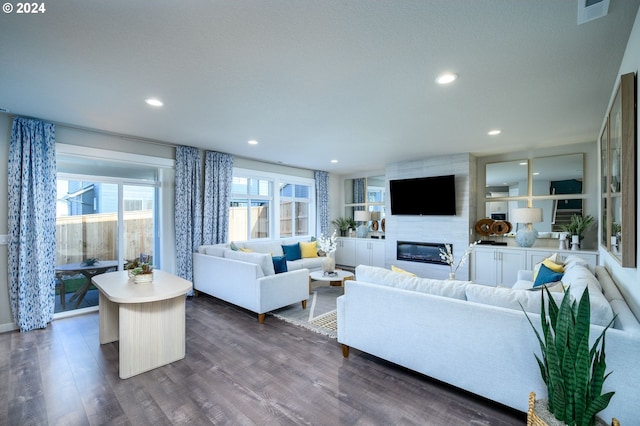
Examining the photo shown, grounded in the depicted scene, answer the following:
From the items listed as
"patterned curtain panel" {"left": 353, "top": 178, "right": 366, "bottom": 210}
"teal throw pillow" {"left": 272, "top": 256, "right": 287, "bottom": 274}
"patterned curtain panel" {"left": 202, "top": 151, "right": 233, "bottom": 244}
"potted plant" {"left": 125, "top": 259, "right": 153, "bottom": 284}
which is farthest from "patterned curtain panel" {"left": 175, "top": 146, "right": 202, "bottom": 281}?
"patterned curtain panel" {"left": 353, "top": 178, "right": 366, "bottom": 210}

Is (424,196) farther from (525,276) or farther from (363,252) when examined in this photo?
(525,276)

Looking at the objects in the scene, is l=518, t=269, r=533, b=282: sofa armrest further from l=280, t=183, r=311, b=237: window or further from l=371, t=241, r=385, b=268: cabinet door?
l=280, t=183, r=311, b=237: window

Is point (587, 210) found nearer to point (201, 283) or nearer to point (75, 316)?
point (201, 283)

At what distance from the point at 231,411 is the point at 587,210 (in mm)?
6057

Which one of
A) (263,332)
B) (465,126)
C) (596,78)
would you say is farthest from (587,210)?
(263,332)

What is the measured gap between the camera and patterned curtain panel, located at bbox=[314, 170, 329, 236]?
24.9ft

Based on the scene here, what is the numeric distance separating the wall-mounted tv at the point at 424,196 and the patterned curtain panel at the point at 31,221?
5.84 meters

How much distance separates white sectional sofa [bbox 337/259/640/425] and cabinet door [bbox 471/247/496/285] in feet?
8.52

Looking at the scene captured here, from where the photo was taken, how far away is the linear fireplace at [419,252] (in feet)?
19.6

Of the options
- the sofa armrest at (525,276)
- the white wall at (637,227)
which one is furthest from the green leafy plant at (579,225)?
the white wall at (637,227)

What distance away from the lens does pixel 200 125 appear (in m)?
3.79

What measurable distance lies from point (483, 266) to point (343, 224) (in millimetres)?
3690

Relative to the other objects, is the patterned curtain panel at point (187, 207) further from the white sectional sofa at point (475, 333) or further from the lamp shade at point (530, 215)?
the lamp shade at point (530, 215)

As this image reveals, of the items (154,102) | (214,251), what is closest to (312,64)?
(154,102)
